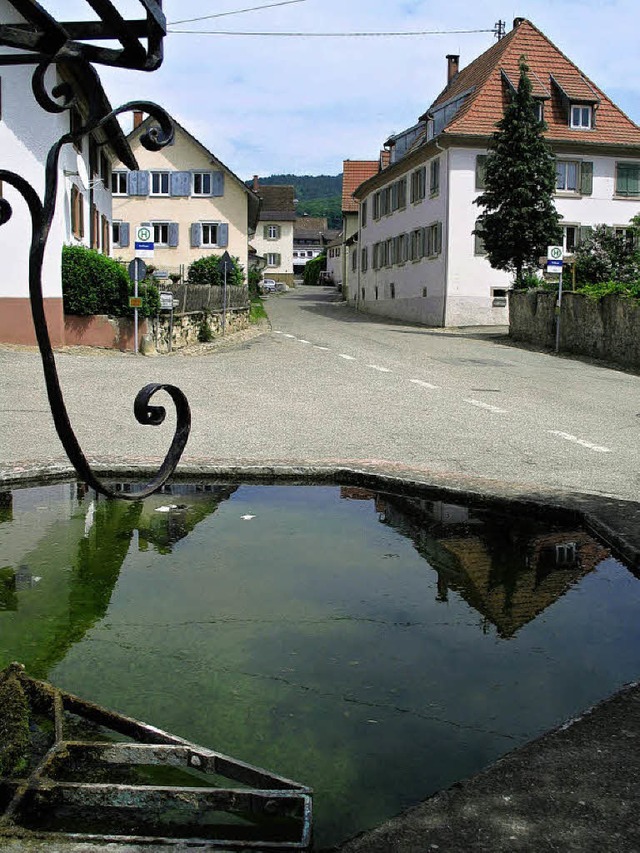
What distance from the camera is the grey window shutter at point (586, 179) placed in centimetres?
4106

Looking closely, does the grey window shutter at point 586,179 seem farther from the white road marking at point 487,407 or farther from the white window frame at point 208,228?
the white road marking at point 487,407

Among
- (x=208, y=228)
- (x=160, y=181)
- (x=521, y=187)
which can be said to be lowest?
(x=208, y=228)

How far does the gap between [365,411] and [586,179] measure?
3245 centimetres

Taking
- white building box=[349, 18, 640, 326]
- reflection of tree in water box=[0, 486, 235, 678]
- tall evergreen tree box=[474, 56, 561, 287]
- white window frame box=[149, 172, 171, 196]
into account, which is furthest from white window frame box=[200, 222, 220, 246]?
reflection of tree in water box=[0, 486, 235, 678]

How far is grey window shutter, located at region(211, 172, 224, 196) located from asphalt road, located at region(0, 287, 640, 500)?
2433 centimetres

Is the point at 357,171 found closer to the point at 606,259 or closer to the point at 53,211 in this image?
the point at 606,259

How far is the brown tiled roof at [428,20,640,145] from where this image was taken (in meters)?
40.3

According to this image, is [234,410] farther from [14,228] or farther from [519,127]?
[519,127]

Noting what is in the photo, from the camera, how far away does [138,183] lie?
4741cm

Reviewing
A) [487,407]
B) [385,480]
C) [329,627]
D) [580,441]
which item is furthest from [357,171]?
[329,627]

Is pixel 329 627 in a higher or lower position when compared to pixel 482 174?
lower

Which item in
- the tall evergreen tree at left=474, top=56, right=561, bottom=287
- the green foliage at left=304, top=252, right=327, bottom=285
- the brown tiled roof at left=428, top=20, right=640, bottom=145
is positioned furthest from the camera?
the green foliage at left=304, top=252, right=327, bottom=285

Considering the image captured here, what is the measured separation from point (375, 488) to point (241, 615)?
3046 mm

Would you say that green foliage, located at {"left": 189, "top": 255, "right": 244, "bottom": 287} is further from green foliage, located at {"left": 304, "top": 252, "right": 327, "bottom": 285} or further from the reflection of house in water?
green foliage, located at {"left": 304, "top": 252, "right": 327, "bottom": 285}
